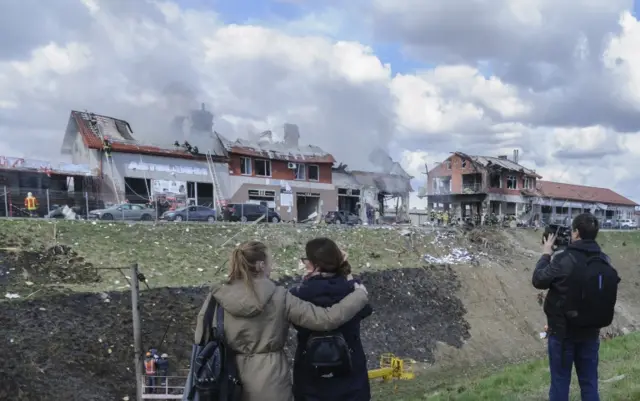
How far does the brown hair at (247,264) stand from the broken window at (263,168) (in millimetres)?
38230

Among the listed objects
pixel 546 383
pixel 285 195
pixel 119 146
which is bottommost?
pixel 546 383

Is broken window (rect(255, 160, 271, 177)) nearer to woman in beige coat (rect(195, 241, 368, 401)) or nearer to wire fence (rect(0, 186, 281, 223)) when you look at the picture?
wire fence (rect(0, 186, 281, 223))

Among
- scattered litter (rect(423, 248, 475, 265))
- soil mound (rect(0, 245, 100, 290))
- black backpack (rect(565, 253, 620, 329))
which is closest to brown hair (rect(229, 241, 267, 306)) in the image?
black backpack (rect(565, 253, 620, 329))

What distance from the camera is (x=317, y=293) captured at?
308 cm

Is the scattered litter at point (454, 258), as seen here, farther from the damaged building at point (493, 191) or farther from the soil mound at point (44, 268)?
the damaged building at point (493, 191)

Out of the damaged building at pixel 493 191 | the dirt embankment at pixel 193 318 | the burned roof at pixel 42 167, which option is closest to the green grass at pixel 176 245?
the dirt embankment at pixel 193 318

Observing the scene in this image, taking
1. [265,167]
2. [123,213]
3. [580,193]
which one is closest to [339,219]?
[265,167]

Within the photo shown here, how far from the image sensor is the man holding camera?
3.70 meters

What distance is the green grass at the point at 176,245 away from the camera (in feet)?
48.7

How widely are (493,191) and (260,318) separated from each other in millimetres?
56136

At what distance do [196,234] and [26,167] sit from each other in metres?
16.9

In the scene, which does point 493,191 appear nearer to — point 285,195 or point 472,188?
point 472,188

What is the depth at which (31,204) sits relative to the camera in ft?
73.4

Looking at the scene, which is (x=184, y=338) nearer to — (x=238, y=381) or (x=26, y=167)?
(x=238, y=381)
